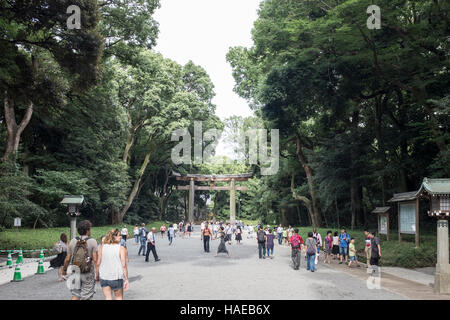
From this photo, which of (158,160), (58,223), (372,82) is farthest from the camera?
(158,160)

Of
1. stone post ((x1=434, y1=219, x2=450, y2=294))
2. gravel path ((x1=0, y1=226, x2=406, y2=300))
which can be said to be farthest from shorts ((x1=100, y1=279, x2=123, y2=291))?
stone post ((x1=434, y1=219, x2=450, y2=294))

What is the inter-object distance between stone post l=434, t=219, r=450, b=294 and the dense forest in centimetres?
512

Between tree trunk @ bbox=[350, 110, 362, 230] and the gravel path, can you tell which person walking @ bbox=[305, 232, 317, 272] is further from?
tree trunk @ bbox=[350, 110, 362, 230]

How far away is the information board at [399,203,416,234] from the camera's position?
49.5 feet

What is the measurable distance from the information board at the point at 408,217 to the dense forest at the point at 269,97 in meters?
2.17

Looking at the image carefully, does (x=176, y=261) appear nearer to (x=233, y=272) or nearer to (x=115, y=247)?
(x=233, y=272)

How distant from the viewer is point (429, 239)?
54.9ft

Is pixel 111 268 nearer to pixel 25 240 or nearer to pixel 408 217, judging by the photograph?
pixel 408 217

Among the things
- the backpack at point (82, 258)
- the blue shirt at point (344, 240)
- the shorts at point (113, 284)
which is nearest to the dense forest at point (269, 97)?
the blue shirt at point (344, 240)

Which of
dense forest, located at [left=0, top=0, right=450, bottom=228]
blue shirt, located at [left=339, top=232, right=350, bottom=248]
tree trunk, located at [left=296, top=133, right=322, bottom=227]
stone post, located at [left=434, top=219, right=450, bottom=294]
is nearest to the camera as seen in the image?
stone post, located at [left=434, top=219, right=450, bottom=294]

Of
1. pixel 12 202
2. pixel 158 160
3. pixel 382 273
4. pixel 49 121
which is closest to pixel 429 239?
pixel 382 273

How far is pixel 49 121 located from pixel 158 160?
75.3ft

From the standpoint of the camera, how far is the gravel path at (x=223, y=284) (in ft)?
29.6

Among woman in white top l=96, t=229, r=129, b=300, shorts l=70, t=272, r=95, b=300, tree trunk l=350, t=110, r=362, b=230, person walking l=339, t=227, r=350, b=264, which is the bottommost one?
person walking l=339, t=227, r=350, b=264
